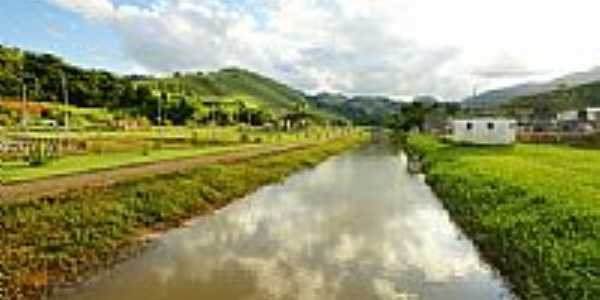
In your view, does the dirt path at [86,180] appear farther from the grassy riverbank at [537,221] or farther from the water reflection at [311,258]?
the grassy riverbank at [537,221]

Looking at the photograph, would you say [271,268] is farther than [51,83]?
No

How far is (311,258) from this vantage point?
71.2 feet

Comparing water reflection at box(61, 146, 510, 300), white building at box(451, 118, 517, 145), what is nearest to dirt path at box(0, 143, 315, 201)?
water reflection at box(61, 146, 510, 300)

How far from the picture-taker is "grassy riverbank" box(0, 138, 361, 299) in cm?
1781

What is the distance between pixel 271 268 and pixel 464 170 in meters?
27.1

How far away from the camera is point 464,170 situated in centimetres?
4469

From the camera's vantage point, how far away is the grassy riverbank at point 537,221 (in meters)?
16.2

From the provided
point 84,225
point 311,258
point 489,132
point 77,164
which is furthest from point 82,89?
point 311,258

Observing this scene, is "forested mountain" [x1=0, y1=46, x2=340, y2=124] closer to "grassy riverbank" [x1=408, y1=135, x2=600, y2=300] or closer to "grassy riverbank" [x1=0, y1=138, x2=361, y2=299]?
"grassy riverbank" [x1=0, y1=138, x2=361, y2=299]

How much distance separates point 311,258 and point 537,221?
7.36 m

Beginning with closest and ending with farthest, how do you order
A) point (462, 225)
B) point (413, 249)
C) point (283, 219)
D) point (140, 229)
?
1. point (413, 249)
2. point (140, 229)
3. point (462, 225)
4. point (283, 219)

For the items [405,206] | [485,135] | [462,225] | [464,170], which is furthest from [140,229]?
[485,135]

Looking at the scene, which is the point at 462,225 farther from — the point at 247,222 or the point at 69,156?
the point at 69,156

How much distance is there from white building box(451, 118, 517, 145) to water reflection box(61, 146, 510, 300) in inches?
1792
